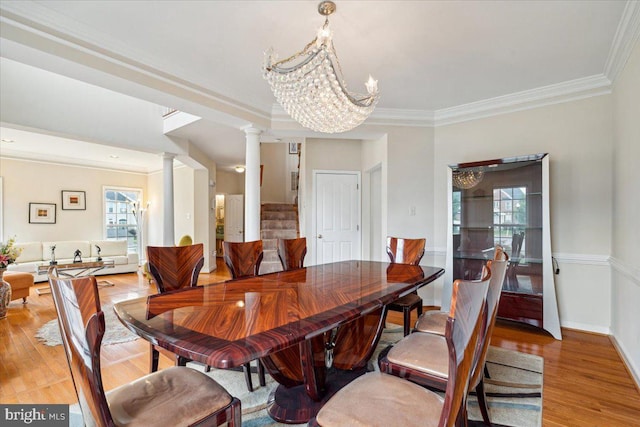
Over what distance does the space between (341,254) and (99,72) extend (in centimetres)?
386

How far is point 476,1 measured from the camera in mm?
1962

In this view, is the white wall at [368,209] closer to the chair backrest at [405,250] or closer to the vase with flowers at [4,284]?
the chair backrest at [405,250]

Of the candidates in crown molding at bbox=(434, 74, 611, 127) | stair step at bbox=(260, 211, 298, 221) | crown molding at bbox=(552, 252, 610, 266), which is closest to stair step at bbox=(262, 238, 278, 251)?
stair step at bbox=(260, 211, 298, 221)

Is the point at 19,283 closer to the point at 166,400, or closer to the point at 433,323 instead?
the point at 166,400

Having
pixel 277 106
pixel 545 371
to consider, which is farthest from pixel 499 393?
pixel 277 106

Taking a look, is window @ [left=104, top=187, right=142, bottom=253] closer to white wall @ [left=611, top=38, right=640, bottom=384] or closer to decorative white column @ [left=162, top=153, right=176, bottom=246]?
decorative white column @ [left=162, top=153, right=176, bottom=246]

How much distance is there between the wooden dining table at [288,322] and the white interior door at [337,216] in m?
2.32

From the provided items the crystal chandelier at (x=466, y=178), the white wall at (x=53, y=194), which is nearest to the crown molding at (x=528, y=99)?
the crystal chandelier at (x=466, y=178)

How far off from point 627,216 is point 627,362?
3.82 ft

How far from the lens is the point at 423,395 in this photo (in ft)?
3.93

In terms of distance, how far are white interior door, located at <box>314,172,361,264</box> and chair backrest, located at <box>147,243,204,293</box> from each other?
2.79 meters

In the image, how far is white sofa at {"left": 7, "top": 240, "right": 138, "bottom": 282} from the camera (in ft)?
18.8

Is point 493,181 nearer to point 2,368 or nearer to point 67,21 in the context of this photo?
point 67,21

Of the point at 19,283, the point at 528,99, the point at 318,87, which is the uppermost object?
the point at 528,99
